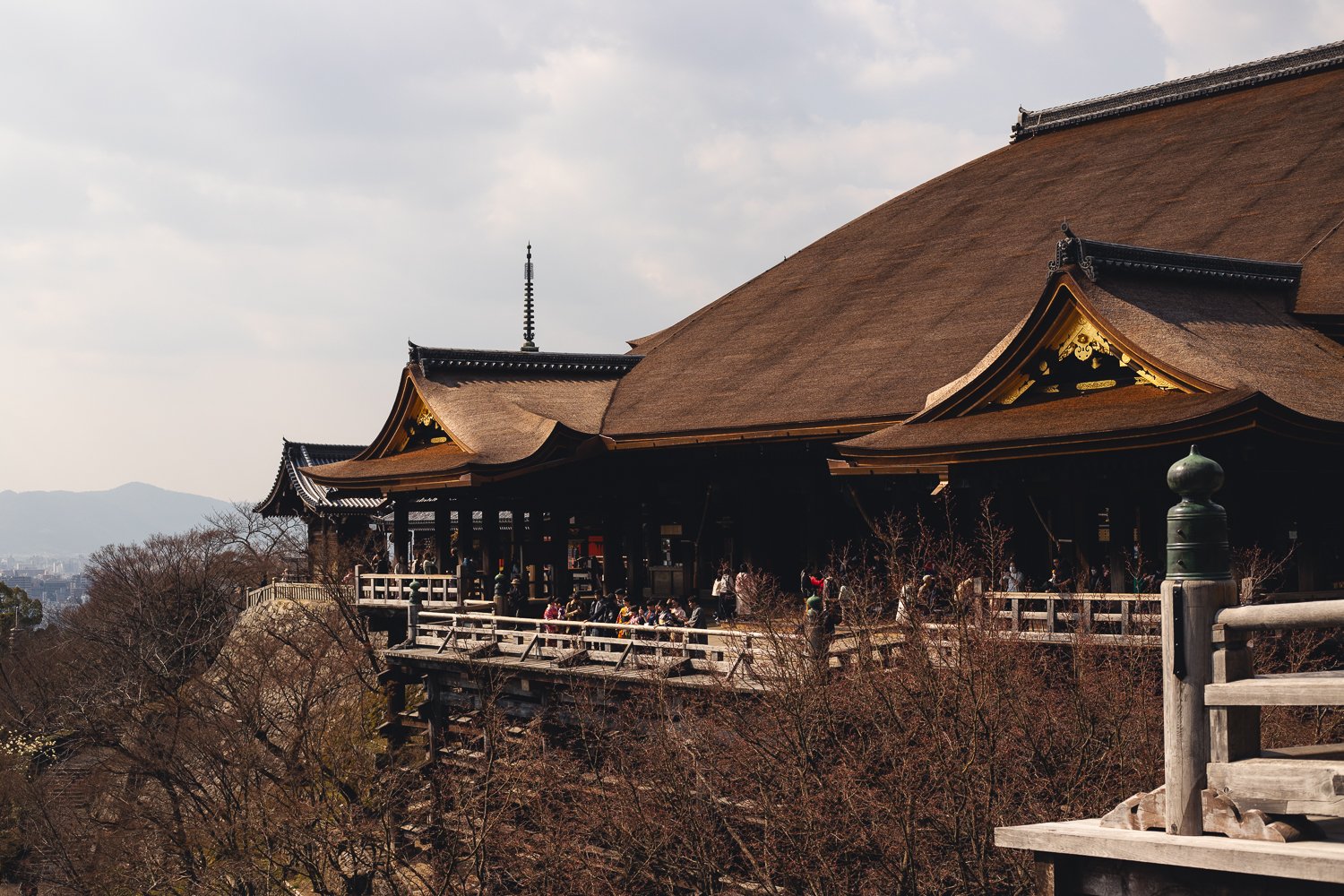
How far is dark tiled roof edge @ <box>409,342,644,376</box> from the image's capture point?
35.9 meters

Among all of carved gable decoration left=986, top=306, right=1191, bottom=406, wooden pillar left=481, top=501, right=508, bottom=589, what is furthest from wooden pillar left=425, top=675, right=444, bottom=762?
carved gable decoration left=986, top=306, right=1191, bottom=406

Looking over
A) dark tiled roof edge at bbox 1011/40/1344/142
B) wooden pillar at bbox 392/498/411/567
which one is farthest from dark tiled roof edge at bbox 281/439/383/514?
dark tiled roof edge at bbox 1011/40/1344/142

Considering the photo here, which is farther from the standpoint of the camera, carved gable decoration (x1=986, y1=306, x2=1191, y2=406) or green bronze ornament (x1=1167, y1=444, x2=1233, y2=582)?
carved gable decoration (x1=986, y1=306, x2=1191, y2=406)

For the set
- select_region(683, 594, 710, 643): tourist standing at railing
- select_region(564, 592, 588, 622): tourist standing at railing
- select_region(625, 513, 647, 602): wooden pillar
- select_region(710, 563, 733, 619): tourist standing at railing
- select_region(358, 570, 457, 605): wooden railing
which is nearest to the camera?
select_region(683, 594, 710, 643): tourist standing at railing

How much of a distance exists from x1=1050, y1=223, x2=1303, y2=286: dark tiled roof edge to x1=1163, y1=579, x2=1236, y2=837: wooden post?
1596 cm

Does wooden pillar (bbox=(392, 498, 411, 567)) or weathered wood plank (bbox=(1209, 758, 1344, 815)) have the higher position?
wooden pillar (bbox=(392, 498, 411, 567))

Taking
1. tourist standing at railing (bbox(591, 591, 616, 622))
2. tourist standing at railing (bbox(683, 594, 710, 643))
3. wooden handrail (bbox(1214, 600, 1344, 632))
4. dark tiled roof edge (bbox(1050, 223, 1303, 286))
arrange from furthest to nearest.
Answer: tourist standing at railing (bbox(591, 591, 616, 622)) → tourist standing at railing (bbox(683, 594, 710, 643)) → dark tiled roof edge (bbox(1050, 223, 1303, 286)) → wooden handrail (bbox(1214, 600, 1344, 632))

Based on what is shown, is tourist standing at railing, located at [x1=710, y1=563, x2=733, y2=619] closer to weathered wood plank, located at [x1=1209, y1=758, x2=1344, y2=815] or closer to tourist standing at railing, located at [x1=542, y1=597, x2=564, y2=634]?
tourist standing at railing, located at [x1=542, y1=597, x2=564, y2=634]

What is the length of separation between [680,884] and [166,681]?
2472 cm

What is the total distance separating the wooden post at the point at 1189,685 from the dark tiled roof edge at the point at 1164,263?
628 inches

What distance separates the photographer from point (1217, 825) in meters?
6.07

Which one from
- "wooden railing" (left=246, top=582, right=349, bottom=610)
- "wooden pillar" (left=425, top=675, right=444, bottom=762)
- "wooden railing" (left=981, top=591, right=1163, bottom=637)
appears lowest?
"wooden pillar" (left=425, top=675, right=444, bottom=762)

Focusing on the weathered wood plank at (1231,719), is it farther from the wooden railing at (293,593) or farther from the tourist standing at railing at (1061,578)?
the wooden railing at (293,593)

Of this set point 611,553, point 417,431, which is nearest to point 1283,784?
point 611,553
